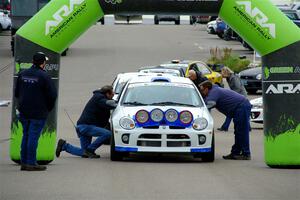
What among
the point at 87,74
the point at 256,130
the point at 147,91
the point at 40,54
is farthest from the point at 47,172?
the point at 87,74

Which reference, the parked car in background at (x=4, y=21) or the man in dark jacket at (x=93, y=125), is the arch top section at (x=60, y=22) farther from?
the parked car in background at (x=4, y=21)

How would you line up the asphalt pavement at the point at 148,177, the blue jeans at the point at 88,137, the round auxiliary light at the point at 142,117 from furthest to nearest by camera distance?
1. the blue jeans at the point at 88,137
2. the round auxiliary light at the point at 142,117
3. the asphalt pavement at the point at 148,177

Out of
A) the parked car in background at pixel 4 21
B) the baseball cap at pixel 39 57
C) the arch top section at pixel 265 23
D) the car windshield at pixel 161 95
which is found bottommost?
Result: the car windshield at pixel 161 95

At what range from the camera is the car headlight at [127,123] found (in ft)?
56.2

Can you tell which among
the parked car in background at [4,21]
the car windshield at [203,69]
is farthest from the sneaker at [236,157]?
the parked car in background at [4,21]

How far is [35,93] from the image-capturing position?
15.5 meters

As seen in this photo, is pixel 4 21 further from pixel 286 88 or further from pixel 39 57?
pixel 39 57

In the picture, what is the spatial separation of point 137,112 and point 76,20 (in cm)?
195

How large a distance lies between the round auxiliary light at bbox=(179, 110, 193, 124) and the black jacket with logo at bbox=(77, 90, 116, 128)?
57.8 inches

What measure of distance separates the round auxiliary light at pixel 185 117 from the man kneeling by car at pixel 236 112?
1.02 meters

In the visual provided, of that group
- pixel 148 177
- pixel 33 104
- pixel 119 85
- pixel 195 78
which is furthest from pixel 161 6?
pixel 119 85

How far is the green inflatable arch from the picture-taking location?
16219 mm

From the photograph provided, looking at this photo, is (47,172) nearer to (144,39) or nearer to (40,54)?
(40,54)

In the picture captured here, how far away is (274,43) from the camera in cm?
1627
